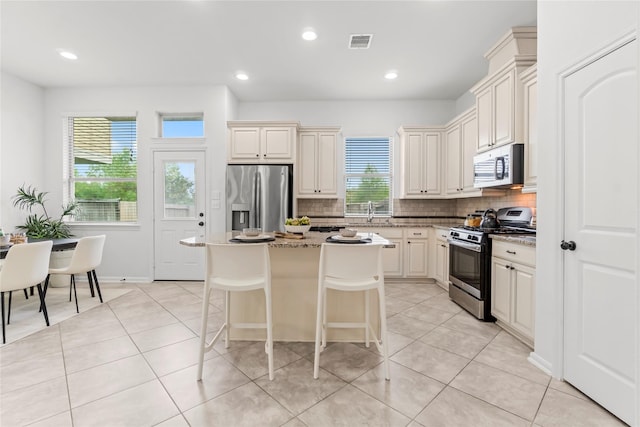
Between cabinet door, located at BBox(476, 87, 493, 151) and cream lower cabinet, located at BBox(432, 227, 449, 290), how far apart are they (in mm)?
1261

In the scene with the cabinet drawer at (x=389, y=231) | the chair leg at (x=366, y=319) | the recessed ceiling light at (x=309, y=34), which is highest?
the recessed ceiling light at (x=309, y=34)

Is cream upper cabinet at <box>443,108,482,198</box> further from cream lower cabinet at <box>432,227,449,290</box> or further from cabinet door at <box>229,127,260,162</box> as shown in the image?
cabinet door at <box>229,127,260,162</box>

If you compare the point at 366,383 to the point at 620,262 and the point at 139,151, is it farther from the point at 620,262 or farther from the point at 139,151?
the point at 139,151

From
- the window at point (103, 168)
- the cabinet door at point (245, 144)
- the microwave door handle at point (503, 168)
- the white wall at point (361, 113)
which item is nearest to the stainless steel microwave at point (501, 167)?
the microwave door handle at point (503, 168)

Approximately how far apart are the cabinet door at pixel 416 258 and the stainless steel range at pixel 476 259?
795 millimetres

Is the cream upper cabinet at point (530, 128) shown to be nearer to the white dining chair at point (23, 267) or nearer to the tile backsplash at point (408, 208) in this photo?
the tile backsplash at point (408, 208)

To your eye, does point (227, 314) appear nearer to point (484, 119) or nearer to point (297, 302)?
point (297, 302)

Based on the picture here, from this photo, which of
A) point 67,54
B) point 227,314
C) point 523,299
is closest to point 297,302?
point 227,314

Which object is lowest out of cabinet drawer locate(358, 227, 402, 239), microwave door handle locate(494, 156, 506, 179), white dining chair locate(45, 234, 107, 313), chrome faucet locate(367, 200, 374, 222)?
white dining chair locate(45, 234, 107, 313)

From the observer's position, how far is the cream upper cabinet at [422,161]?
4.63 metres

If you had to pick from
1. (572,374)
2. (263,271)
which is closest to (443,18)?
(263,271)

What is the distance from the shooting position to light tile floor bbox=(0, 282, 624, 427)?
158 cm

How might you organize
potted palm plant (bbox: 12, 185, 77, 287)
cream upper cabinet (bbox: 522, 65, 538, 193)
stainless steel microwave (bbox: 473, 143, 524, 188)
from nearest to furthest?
cream upper cabinet (bbox: 522, 65, 538, 193)
stainless steel microwave (bbox: 473, 143, 524, 188)
potted palm plant (bbox: 12, 185, 77, 287)

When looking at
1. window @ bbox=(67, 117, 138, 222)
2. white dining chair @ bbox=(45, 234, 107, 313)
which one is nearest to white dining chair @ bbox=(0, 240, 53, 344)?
white dining chair @ bbox=(45, 234, 107, 313)
